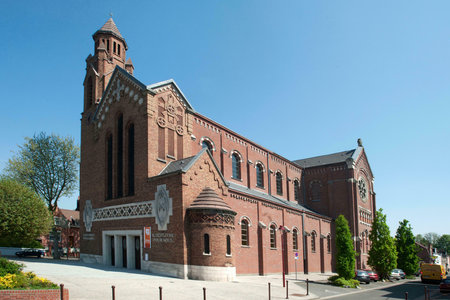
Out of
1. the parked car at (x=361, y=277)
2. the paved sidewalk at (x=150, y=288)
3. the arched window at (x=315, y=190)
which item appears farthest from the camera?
the arched window at (x=315, y=190)

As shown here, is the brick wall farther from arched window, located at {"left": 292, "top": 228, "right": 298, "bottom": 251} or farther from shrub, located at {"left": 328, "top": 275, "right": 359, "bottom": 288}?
arched window, located at {"left": 292, "top": 228, "right": 298, "bottom": 251}

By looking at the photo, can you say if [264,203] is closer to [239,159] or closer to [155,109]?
[239,159]

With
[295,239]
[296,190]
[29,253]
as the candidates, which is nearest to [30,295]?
[295,239]

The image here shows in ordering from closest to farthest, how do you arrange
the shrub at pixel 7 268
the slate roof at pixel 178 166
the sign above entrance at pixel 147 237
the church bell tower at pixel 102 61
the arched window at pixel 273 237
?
the shrub at pixel 7 268
the slate roof at pixel 178 166
the sign above entrance at pixel 147 237
the arched window at pixel 273 237
the church bell tower at pixel 102 61

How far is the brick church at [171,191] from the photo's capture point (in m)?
23.6

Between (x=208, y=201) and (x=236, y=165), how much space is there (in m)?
13.8

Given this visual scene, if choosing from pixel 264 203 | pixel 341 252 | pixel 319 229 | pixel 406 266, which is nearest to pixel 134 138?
pixel 264 203

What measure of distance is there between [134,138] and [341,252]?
727 inches

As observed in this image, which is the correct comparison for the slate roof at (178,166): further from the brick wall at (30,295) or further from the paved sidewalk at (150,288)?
the brick wall at (30,295)

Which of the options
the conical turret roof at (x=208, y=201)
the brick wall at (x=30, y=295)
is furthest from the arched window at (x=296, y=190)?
the brick wall at (x=30, y=295)

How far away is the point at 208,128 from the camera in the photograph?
3347 centimetres

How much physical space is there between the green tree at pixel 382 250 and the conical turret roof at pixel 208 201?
2170 centimetres

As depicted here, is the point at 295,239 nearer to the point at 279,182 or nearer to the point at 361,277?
the point at 361,277

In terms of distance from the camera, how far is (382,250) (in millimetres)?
37906
